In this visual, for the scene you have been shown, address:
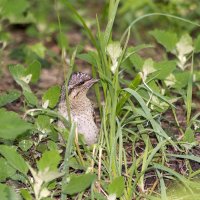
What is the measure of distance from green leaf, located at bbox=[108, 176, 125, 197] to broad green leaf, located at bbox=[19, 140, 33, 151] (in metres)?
0.92

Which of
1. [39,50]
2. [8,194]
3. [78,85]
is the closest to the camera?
[8,194]

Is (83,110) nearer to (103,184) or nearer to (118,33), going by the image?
(103,184)

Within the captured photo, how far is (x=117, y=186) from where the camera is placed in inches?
171

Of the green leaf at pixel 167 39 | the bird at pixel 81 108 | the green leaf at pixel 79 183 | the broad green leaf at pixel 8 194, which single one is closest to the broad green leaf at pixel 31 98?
the bird at pixel 81 108

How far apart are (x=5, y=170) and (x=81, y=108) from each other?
1.11 metres

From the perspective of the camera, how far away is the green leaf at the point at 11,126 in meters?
4.29

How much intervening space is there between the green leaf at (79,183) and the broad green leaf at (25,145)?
2.92 feet

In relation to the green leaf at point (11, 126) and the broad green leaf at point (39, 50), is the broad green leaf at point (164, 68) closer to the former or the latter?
the green leaf at point (11, 126)

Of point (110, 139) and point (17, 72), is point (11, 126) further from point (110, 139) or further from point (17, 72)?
point (17, 72)

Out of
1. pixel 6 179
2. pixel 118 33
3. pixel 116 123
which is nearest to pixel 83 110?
pixel 116 123

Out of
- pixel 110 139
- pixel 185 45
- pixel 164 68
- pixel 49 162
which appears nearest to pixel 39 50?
pixel 185 45

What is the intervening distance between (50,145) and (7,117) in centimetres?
59

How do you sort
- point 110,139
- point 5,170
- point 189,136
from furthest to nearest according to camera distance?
point 189,136
point 110,139
point 5,170

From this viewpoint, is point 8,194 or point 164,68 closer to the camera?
point 8,194
